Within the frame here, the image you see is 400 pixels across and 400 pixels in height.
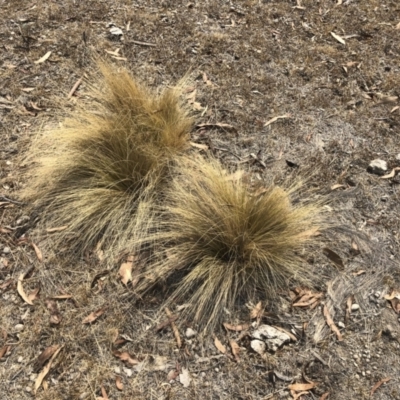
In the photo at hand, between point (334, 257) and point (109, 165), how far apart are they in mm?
1650

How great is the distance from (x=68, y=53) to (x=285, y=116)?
215 cm

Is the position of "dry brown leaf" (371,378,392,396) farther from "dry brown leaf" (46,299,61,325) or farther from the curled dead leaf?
the curled dead leaf

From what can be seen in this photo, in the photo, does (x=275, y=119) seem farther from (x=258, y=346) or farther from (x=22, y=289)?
(x=22, y=289)

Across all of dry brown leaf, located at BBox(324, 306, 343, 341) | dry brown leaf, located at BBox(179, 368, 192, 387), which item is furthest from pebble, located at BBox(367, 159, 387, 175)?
dry brown leaf, located at BBox(179, 368, 192, 387)

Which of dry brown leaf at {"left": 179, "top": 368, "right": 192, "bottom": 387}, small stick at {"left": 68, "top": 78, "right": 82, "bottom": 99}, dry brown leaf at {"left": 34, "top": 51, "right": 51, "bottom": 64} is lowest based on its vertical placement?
dry brown leaf at {"left": 179, "top": 368, "right": 192, "bottom": 387}

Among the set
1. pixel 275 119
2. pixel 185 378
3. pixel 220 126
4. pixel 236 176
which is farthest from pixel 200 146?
pixel 185 378

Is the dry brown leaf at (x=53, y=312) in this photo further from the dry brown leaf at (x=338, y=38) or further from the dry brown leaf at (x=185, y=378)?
the dry brown leaf at (x=338, y=38)

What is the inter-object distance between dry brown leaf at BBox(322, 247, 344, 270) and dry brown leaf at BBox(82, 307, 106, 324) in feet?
4.87

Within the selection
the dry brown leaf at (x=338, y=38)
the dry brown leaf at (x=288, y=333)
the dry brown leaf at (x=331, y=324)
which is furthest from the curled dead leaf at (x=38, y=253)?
the dry brown leaf at (x=338, y=38)

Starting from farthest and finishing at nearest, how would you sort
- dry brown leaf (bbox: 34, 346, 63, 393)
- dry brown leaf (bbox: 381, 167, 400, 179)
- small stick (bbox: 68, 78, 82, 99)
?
small stick (bbox: 68, 78, 82, 99) < dry brown leaf (bbox: 381, 167, 400, 179) < dry brown leaf (bbox: 34, 346, 63, 393)

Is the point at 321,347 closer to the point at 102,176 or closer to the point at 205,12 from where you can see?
the point at 102,176

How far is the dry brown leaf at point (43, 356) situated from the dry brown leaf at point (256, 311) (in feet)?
3.78

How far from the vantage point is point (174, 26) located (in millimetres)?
4547

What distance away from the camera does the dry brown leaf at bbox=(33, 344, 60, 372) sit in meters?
2.47
